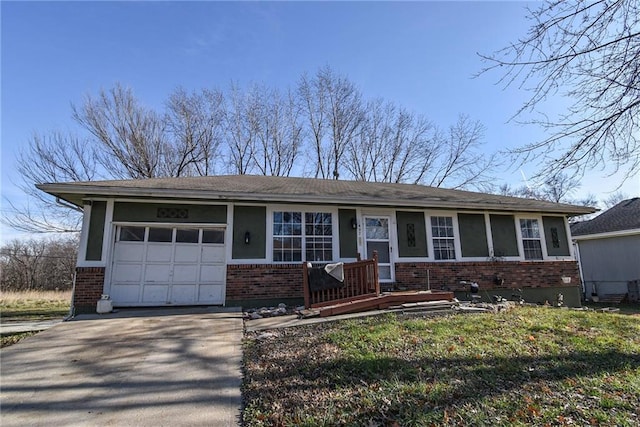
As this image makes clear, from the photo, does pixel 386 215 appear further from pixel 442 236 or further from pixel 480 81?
pixel 480 81

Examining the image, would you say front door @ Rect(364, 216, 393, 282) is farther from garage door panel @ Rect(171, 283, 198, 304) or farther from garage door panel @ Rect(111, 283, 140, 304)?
garage door panel @ Rect(111, 283, 140, 304)

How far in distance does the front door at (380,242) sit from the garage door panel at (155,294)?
17.8ft

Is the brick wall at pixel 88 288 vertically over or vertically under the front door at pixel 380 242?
under

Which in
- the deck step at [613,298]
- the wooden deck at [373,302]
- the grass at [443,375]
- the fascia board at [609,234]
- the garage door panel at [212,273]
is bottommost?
the deck step at [613,298]

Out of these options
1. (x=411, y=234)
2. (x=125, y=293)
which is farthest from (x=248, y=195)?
(x=411, y=234)

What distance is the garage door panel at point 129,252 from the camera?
7.95 metres

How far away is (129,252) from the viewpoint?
26.3 feet

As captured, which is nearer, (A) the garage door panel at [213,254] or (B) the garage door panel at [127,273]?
(B) the garage door panel at [127,273]

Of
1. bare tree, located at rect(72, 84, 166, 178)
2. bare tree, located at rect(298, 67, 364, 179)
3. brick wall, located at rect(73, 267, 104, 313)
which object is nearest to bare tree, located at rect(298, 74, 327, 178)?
bare tree, located at rect(298, 67, 364, 179)

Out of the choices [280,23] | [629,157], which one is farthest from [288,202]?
[629,157]

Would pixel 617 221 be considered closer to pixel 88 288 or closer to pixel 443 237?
pixel 443 237

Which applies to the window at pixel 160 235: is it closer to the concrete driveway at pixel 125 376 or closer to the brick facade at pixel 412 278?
the brick facade at pixel 412 278

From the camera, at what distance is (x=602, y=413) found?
2.90m

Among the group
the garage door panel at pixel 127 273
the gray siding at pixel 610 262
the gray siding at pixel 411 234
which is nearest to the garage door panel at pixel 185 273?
the garage door panel at pixel 127 273
